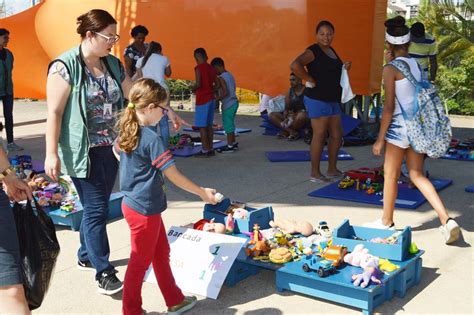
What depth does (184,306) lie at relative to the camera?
4.11 m

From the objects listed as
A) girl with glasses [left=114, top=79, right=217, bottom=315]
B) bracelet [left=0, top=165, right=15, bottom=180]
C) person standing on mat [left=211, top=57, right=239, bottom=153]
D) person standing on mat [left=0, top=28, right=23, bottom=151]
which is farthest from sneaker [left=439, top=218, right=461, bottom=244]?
person standing on mat [left=0, top=28, right=23, bottom=151]

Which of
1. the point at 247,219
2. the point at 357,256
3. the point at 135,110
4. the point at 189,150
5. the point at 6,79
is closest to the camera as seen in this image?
the point at 135,110

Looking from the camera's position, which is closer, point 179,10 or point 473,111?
point 179,10

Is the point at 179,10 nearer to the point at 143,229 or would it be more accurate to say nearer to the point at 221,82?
the point at 221,82

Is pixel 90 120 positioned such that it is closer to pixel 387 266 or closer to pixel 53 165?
pixel 53 165

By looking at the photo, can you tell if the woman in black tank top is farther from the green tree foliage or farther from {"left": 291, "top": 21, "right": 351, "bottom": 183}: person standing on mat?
the green tree foliage

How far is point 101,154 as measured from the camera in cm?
440

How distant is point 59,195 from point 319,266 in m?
3.26

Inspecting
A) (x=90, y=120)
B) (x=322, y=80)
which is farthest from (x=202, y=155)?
(x=90, y=120)

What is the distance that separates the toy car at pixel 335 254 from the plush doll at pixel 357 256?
0.04 m

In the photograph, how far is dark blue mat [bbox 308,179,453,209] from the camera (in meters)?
6.73

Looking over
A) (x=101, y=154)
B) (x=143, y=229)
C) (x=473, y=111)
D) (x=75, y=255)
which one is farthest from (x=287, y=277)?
(x=473, y=111)

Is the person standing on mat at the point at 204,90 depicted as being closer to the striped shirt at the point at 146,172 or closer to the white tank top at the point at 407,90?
the white tank top at the point at 407,90

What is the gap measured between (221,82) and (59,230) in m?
4.66
